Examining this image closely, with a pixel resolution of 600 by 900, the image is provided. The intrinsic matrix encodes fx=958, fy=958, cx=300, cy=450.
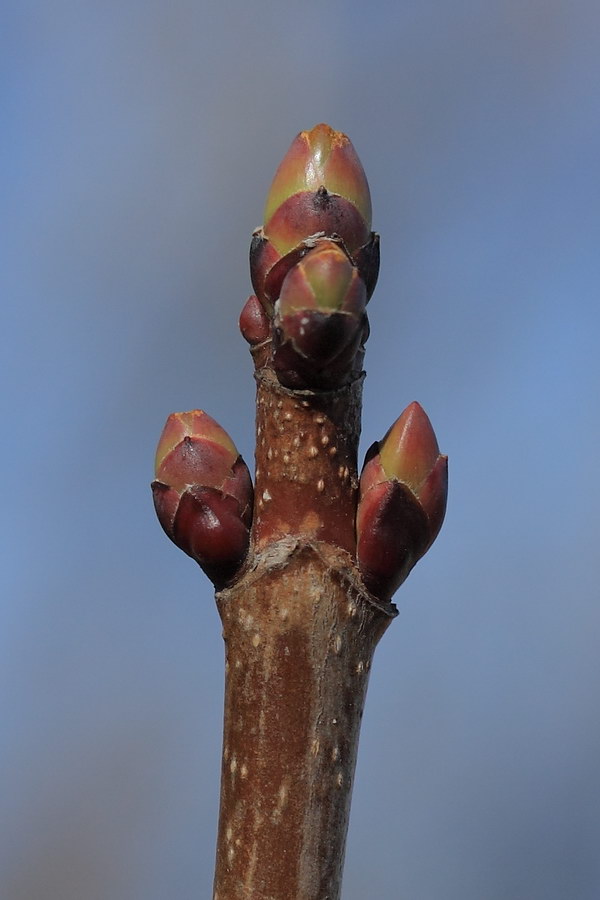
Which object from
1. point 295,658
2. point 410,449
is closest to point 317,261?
point 410,449

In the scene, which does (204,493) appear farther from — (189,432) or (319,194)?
(319,194)

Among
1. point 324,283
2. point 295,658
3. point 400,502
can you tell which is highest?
point 324,283

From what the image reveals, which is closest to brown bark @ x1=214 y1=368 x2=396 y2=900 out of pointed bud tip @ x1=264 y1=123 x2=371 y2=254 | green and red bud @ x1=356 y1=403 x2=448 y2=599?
green and red bud @ x1=356 y1=403 x2=448 y2=599

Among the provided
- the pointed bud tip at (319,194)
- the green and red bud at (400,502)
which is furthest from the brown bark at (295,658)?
the pointed bud tip at (319,194)

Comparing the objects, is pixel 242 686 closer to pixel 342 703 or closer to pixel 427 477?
pixel 342 703

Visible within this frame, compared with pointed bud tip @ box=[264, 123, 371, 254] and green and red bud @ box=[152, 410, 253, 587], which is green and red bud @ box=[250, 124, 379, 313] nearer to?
pointed bud tip @ box=[264, 123, 371, 254]
